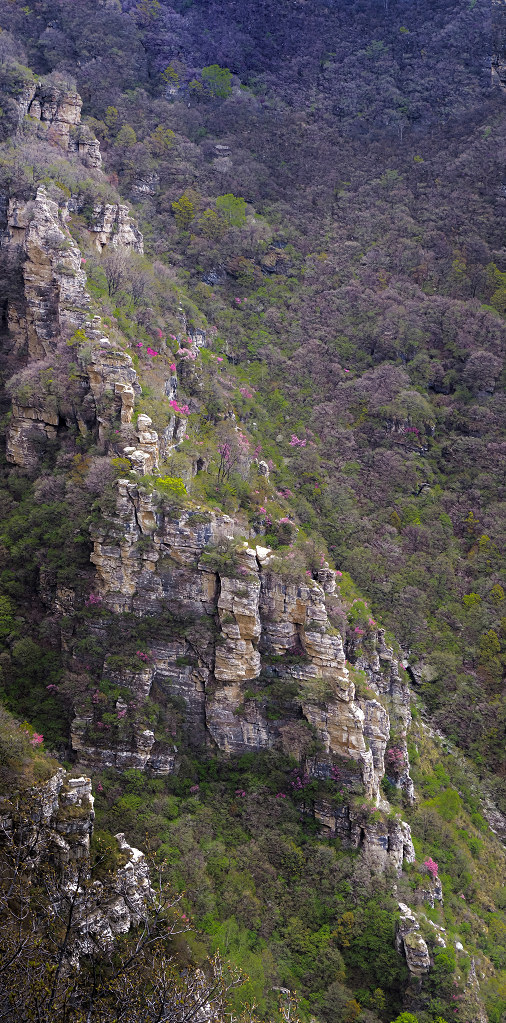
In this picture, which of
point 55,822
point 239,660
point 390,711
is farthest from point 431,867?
point 55,822

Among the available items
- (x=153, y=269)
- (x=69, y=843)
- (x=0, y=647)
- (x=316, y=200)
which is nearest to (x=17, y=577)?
(x=0, y=647)

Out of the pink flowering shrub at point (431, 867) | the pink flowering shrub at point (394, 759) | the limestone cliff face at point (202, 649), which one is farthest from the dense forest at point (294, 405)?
the limestone cliff face at point (202, 649)

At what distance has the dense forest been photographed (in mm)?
36750

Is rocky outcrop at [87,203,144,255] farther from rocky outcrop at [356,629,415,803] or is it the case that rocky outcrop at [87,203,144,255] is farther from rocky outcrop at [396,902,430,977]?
rocky outcrop at [396,902,430,977]

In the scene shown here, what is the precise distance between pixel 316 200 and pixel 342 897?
6332 centimetres

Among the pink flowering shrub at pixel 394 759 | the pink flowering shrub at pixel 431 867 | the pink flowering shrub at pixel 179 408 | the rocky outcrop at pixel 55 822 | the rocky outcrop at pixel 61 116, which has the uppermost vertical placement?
the rocky outcrop at pixel 61 116

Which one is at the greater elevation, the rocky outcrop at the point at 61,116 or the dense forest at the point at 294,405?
the rocky outcrop at the point at 61,116

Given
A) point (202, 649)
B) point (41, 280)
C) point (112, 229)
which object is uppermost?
point (112, 229)

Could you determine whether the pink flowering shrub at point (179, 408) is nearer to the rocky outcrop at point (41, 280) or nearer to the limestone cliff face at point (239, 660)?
the rocky outcrop at point (41, 280)

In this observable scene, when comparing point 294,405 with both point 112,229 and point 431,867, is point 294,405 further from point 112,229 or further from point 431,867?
point 431,867

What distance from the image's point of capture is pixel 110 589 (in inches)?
1538

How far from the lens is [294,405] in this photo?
6203cm

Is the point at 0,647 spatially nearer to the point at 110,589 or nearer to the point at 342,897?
the point at 110,589

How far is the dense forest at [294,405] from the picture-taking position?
36750 millimetres
